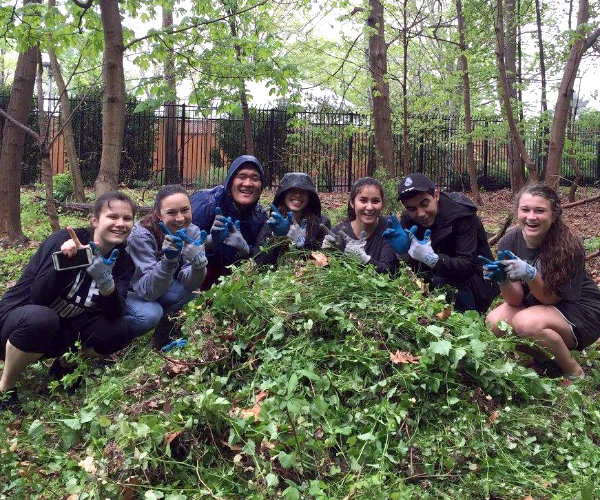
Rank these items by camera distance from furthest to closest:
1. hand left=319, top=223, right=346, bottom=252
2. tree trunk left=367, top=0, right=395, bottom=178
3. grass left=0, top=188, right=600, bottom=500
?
tree trunk left=367, top=0, right=395, bottom=178, hand left=319, top=223, right=346, bottom=252, grass left=0, top=188, right=600, bottom=500

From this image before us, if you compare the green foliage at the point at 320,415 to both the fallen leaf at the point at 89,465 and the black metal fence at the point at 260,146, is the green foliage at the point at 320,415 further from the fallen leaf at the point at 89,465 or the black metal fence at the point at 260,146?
the black metal fence at the point at 260,146

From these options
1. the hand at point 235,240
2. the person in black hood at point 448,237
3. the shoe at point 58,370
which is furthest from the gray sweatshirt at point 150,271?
the person in black hood at point 448,237

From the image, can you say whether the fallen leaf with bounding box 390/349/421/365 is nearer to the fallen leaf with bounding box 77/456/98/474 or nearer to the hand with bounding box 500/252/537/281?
the hand with bounding box 500/252/537/281

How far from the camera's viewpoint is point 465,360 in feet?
8.51

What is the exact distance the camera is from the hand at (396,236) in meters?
3.48

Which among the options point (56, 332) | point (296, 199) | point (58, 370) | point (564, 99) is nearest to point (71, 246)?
point (56, 332)

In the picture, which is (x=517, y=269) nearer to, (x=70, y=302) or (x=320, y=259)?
(x=320, y=259)

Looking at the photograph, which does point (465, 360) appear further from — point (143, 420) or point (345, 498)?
point (143, 420)

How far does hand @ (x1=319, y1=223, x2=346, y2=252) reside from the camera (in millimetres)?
3559

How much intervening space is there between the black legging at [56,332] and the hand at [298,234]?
3.71 ft

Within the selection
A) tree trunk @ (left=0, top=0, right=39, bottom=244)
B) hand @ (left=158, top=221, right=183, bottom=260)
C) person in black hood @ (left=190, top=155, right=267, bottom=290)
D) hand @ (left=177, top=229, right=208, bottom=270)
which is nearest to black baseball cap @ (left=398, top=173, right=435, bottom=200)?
person in black hood @ (left=190, top=155, right=267, bottom=290)

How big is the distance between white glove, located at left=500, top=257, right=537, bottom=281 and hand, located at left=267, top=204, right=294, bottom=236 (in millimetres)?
1325

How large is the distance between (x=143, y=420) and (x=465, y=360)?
4.54 feet

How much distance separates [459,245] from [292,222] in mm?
1067
